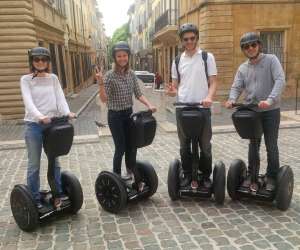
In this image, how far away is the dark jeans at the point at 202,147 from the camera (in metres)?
4.56

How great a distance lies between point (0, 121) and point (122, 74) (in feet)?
31.1

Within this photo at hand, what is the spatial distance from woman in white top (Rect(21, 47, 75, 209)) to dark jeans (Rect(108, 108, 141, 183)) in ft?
1.81

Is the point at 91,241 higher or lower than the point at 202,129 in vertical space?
lower

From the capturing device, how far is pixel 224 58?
53.9 feet

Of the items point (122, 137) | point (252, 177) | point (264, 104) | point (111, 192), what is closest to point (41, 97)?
point (122, 137)

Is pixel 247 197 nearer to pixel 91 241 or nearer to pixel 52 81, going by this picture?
pixel 91 241

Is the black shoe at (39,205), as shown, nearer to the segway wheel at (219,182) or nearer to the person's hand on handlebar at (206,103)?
the segway wheel at (219,182)

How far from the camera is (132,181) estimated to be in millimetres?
4859

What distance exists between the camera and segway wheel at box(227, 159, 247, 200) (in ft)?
15.4

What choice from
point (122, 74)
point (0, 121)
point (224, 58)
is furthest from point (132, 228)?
point (224, 58)

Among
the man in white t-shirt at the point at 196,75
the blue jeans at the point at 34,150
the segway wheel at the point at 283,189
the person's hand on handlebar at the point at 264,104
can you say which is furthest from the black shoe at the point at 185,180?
the blue jeans at the point at 34,150

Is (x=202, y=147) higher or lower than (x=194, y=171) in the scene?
higher

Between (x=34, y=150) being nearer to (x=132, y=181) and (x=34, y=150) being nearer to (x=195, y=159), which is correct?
(x=132, y=181)

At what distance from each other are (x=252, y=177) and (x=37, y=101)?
2.56 meters
